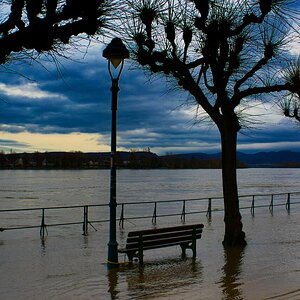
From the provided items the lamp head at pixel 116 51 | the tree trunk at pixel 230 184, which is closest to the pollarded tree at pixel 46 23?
the lamp head at pixel 116 51

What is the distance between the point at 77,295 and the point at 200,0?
6575 mm

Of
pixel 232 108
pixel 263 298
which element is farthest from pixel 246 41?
pixel 263 298

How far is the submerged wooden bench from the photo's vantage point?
11805mm

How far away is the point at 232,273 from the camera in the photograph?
11.0 m

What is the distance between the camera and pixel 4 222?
106ft

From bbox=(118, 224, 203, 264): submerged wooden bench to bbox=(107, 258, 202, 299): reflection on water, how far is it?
0.34m

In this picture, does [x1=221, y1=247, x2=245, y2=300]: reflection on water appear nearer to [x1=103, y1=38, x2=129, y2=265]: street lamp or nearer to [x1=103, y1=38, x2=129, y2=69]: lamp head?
[x1=103, y1=38, x2=129, y2=265]: street lamp

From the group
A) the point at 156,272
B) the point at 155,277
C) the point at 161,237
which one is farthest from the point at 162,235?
the point at 155,277

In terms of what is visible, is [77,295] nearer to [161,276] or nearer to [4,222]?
[161,276]

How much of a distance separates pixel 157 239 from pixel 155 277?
1.67m

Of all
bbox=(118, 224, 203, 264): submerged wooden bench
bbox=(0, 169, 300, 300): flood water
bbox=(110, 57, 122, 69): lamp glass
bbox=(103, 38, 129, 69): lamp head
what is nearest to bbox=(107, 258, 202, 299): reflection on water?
bbox=(0, 169, 300, 300): flood water

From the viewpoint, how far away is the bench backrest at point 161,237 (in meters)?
11.8

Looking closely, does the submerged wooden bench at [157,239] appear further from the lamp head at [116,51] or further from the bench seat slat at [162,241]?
the lamp head at [116,51]

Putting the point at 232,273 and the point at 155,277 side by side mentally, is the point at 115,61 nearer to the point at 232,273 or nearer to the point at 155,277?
the point at 155,277
